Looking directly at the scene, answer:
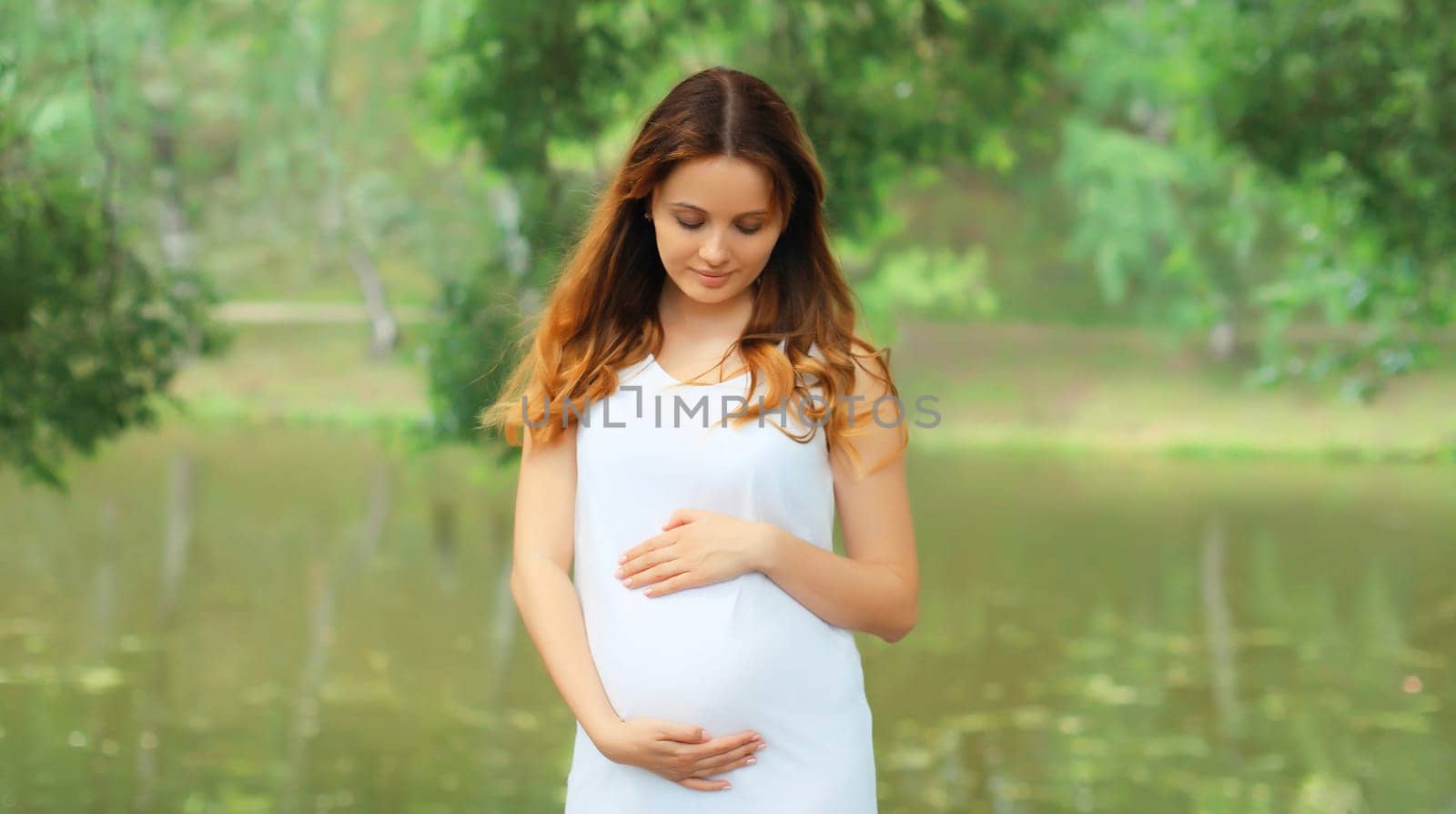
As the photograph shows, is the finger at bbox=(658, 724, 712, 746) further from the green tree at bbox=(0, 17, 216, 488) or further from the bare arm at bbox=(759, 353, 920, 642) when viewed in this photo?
the green tree at bbox=(0, 17, 216, 488)

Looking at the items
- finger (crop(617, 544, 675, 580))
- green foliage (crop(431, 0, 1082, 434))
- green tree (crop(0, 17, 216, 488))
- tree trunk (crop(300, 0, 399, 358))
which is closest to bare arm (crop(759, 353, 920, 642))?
finger (crop(617, 544, 675, 580))

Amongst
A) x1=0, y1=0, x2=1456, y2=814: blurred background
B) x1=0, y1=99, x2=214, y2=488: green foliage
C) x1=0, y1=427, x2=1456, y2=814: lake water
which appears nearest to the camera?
x1=0, y1=99, x2=214, y2=488: green foliage

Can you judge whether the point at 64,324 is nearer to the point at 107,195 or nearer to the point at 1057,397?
the point at 107,195

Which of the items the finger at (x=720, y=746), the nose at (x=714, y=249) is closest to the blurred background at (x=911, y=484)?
the nose at (x=714, y=249)

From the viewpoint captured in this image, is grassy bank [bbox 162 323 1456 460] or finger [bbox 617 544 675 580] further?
grassy bank [bbox 162 323 1456 460]

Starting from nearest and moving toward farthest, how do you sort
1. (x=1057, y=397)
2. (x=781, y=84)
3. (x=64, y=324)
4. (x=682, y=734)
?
(x=682, y=734) < (x=64, y=324) < (x=781, y=84) < (x=1057, y=397)

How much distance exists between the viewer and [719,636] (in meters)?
1.62

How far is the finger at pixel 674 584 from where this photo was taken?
5.25 feet

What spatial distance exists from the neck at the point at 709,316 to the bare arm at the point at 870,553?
5.8 inches

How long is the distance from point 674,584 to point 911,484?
14172mm

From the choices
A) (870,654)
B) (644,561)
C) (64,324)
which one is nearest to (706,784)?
(644,561)

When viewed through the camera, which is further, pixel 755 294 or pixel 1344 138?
pixel 1344 138

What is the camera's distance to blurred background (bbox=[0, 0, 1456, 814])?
5.03 metres

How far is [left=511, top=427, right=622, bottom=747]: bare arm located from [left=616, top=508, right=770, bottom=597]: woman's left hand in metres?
0.10
